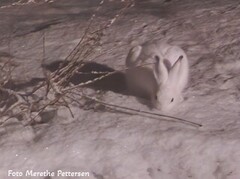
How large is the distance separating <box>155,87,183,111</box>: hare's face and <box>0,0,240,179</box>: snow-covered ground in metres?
0.07

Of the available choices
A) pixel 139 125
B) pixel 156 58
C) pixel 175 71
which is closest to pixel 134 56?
pixel 156 58

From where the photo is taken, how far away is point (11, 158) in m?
3.26

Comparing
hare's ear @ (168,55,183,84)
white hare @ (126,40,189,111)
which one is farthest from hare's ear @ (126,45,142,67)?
hare's ear @ (168,55,183,84)

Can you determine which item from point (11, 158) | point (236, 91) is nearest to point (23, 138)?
point (11, 158)

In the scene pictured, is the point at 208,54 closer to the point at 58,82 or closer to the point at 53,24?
the point at 58,82

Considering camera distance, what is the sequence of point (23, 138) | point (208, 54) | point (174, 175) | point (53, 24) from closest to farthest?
point (174, 175), point (23, 138), point (208, 54), point (53, 24)

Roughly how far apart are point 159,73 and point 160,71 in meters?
0.02

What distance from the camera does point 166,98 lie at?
143 inches

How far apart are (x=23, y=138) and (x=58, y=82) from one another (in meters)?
0.51

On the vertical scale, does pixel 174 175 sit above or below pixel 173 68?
below

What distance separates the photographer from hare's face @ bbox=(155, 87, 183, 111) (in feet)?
11.9

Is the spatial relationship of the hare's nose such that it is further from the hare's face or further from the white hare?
the hare's face

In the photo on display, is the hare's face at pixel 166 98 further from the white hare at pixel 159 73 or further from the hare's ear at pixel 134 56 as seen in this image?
the hare's ear at pixel 134 56

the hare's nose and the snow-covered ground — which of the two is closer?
the snow-covered ground
